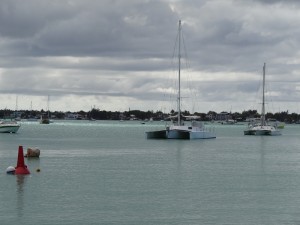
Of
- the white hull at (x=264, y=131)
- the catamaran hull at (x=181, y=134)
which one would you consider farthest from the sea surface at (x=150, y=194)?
the white hull at (x=264, y=131)

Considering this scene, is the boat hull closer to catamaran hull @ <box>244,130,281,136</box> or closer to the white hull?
the white hull

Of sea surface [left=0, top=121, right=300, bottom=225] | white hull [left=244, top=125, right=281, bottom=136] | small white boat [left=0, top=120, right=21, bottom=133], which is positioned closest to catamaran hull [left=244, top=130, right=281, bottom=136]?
white hull [left=244, top=125, right=281, bottom=136]

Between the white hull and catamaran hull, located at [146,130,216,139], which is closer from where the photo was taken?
catamaran hull, located at [146,130,216,139]

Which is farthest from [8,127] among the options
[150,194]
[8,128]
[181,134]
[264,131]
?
[150,194]

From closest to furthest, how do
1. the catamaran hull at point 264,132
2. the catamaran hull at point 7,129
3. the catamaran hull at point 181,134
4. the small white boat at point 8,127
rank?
1. the catamaran hull at point 181,134
2. the small white boat at point 8,127
3. the catamaran hull at point 7,129
4. the catamaran hull at point 264,132

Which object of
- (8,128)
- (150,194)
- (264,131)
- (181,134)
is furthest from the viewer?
(264,131)

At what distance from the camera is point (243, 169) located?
2589 inches

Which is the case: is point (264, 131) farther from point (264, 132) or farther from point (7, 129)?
point (7, 129)

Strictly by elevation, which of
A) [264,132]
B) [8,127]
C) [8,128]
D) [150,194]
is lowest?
[150,194]

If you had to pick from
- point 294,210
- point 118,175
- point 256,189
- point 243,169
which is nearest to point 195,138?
point 243,169

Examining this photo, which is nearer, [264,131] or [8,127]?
[8,127]

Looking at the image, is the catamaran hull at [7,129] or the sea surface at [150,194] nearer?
the sea surface at [150,194]

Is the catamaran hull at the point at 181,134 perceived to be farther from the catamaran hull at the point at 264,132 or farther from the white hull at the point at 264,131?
the catamaran hull at the point at 264,132

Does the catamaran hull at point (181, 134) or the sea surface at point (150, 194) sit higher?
the catamaran hull at point (181, 134)
